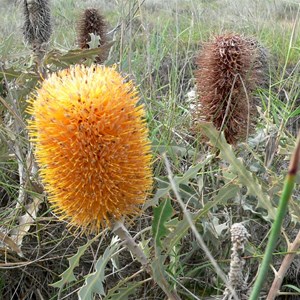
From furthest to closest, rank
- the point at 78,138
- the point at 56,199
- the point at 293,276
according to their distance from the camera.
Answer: the point at 293,276
the point at 56,199
the point at 78,138

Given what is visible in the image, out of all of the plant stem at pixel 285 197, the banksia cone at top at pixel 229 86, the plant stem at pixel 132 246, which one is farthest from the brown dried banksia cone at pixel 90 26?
the plant stem at pixel 285 197

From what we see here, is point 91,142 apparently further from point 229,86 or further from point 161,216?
point 229,86

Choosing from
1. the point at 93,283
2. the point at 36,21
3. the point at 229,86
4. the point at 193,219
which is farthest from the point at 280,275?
the point at 36,21

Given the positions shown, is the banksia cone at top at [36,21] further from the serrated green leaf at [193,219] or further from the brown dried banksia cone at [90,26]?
the serrated green leaf at [193,219]

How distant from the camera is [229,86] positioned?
5.98 ft

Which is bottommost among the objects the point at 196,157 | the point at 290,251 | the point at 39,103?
the point at 196,157

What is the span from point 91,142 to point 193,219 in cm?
32

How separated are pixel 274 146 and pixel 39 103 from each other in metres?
0.86

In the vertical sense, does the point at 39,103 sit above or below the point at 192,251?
above

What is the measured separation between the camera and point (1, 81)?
7.16 ft

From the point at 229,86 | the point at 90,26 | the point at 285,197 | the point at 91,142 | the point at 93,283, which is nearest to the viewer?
the point at 285,197

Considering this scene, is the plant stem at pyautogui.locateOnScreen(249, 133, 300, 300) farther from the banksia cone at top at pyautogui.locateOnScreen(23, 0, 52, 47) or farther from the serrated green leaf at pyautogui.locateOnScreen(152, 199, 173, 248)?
the banksia cone at top at pyautogui.locateOnScreen(23, 0, 52, 47)

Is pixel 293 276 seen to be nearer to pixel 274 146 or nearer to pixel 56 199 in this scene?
pixel 274 146

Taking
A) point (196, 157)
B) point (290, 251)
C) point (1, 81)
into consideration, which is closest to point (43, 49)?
point (1, 81)
